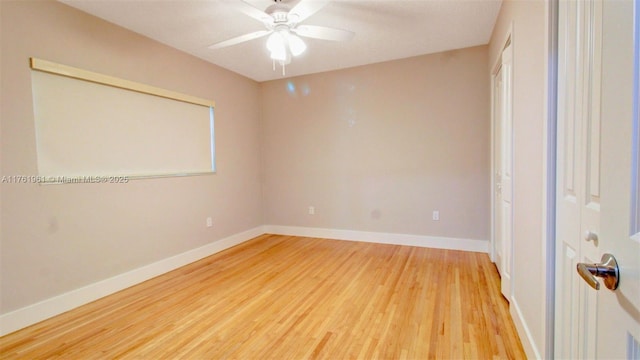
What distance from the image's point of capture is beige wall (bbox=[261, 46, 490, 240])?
11.7 ft

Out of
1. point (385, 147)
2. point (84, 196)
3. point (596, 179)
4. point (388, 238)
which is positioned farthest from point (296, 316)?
point (385, 147)

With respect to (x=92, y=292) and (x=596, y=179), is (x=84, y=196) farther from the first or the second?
(x=596, y=179)

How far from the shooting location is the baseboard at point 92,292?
6.77ft

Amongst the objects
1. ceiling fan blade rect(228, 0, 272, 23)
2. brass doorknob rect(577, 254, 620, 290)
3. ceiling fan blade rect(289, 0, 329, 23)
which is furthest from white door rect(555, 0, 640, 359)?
ceiling fan blade rect(228, 0, 272, 23)

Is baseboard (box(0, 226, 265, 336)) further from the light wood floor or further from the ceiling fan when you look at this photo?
the ceiling fan

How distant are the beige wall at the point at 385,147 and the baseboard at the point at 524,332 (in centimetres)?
169

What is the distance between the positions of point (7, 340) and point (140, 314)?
778mm

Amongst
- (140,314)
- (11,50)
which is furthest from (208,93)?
(140,314)

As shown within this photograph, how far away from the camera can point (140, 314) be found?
226 cm

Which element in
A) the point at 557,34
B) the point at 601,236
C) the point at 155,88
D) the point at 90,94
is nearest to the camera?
the point at 601,236

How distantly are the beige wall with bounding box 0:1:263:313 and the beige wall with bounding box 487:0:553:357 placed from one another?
3289 millimetres

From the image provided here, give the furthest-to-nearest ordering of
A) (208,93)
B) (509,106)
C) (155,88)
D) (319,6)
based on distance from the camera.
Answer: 1. (208,93)
2. (155,88)
3. (509,106)
4. (319,6)

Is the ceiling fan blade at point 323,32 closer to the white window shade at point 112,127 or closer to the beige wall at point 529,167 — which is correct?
the beige wall at point 529,167

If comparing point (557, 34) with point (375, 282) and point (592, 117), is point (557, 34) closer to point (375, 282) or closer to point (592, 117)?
point (592, 117)
